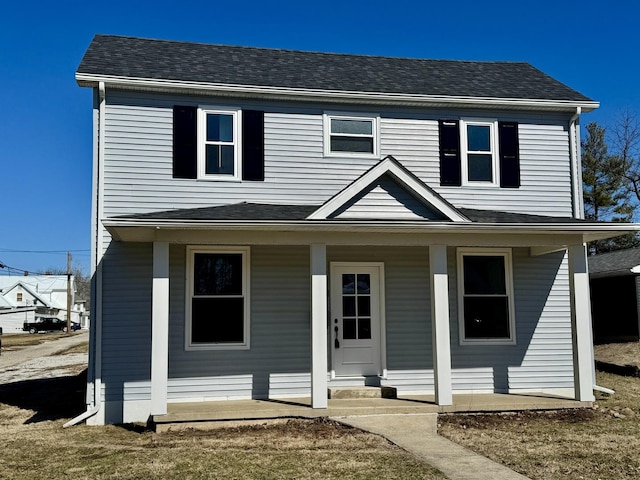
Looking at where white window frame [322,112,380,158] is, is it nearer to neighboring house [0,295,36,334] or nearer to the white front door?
the white front door

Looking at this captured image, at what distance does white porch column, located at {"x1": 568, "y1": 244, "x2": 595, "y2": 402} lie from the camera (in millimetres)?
10375

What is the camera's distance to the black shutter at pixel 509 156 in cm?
1218

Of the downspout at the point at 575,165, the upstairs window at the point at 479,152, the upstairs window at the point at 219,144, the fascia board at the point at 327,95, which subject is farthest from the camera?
the downspout at the point at 575,165

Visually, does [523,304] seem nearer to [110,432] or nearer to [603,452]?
[603,452]

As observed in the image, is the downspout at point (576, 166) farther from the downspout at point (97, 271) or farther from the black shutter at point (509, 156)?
the downspout at point (97, 271)

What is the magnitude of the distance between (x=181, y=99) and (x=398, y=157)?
13.6ft

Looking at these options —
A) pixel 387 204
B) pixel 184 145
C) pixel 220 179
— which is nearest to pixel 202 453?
pixel 387 204

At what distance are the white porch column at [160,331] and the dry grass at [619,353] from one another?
40.5 ft

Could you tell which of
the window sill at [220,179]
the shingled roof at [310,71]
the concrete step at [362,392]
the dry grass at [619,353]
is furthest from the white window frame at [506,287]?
the dry grass at [619,353]

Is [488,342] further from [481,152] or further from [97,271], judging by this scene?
[97,271]

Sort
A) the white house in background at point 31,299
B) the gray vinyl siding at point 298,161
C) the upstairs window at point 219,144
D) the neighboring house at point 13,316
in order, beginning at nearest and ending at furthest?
the gray vinyl siding at point 298,161 → the upstairs window at point 219,144 → the neighboring house at point 13,316 → the white house in background at point 31,299

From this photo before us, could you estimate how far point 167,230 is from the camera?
376 inches

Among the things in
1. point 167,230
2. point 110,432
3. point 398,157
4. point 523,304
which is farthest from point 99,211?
point 523,304

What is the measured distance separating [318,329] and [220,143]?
3924mm
